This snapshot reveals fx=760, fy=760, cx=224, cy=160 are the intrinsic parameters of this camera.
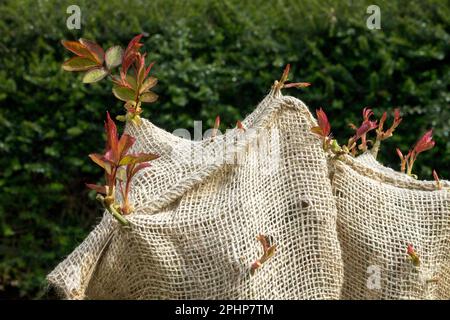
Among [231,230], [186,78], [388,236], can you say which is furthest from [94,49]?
[186,78]

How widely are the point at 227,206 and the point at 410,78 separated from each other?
3.03 meters

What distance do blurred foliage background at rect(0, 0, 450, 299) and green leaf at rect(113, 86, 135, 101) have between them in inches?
108

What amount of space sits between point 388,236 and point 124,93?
1.99 feet

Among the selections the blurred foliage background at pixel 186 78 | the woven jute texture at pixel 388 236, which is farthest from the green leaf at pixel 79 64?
the blurred foliage background at pixel 186 78

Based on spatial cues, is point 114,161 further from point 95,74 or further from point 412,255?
point 412,255

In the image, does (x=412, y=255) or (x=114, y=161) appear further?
(x=412, y=255)

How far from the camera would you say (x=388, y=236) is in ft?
4.83

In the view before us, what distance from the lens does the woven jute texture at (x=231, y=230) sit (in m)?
1.39

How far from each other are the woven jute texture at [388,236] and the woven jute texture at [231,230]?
0.13ft

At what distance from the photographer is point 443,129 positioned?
13.6 feet

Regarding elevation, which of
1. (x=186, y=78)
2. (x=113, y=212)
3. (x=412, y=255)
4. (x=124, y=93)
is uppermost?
(x=124, y=93)

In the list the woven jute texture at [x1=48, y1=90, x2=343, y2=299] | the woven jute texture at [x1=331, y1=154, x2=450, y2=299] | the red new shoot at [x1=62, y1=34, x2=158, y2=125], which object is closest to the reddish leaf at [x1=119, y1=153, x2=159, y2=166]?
the woven jute texture at [x1=48, y1=90, x2=343, y2=299]
